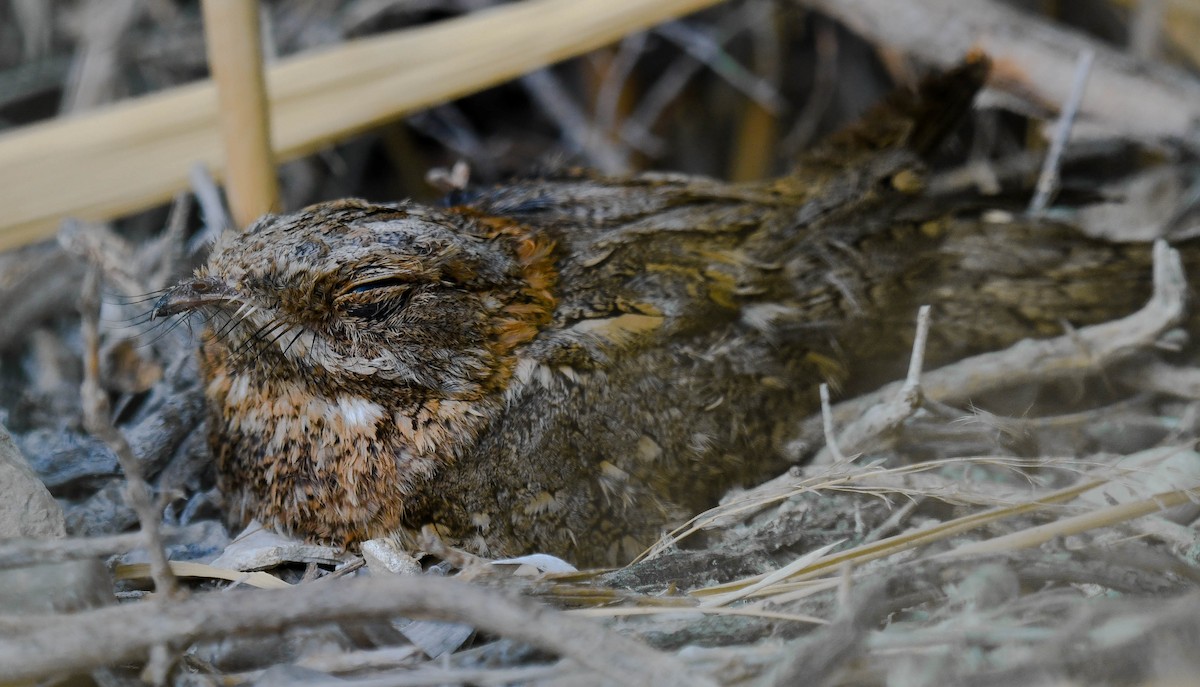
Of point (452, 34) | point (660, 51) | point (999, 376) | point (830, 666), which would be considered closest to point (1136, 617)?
point (830, 666)

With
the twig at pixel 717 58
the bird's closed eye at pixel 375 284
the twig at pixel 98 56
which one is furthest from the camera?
the twig at pixel 717 58

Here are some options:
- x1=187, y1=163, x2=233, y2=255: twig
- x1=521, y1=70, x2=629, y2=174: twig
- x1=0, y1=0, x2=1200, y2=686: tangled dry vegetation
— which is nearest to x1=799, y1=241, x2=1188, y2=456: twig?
x1=0, y1=0, x2=1200, y2=686: tangled dry vegetation

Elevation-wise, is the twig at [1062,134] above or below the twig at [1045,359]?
above

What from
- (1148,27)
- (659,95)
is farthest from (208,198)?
(1148,27)

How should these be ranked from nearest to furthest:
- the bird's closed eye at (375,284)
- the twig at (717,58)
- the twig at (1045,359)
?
the bird's closed eye at (375,284)
the twig at (1045,359)
the twig at (717,58)

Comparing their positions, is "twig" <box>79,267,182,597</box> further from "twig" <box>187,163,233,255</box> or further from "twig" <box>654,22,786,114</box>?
"twig" <box>654,22,786,114</box>

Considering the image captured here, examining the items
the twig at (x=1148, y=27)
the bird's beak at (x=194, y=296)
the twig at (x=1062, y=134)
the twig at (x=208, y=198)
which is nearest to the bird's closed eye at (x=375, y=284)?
the bird's beak at (x=194, y=296)

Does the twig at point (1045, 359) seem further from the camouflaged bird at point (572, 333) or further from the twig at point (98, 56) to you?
the twig at point (98, 56)
